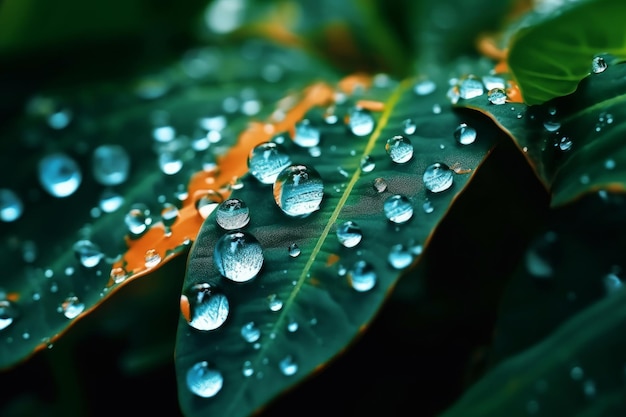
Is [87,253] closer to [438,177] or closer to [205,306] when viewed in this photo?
[205,306]

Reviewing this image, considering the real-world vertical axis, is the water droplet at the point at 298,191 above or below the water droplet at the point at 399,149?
below

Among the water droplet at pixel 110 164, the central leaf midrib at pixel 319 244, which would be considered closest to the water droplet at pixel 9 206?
the water droplet at pixel 110 164

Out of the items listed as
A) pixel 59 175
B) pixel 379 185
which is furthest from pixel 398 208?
pixel 59 175

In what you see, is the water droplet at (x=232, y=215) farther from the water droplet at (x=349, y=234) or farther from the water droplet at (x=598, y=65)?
the water droplet at (x=598, y=65)

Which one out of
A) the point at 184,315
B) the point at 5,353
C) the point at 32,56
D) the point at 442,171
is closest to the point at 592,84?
the point at 442,171

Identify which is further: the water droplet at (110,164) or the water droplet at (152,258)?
the water droplet at (110,164)

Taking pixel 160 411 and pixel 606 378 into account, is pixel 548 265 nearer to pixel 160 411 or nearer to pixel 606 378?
pixel 606 378

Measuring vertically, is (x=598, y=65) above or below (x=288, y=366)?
above
